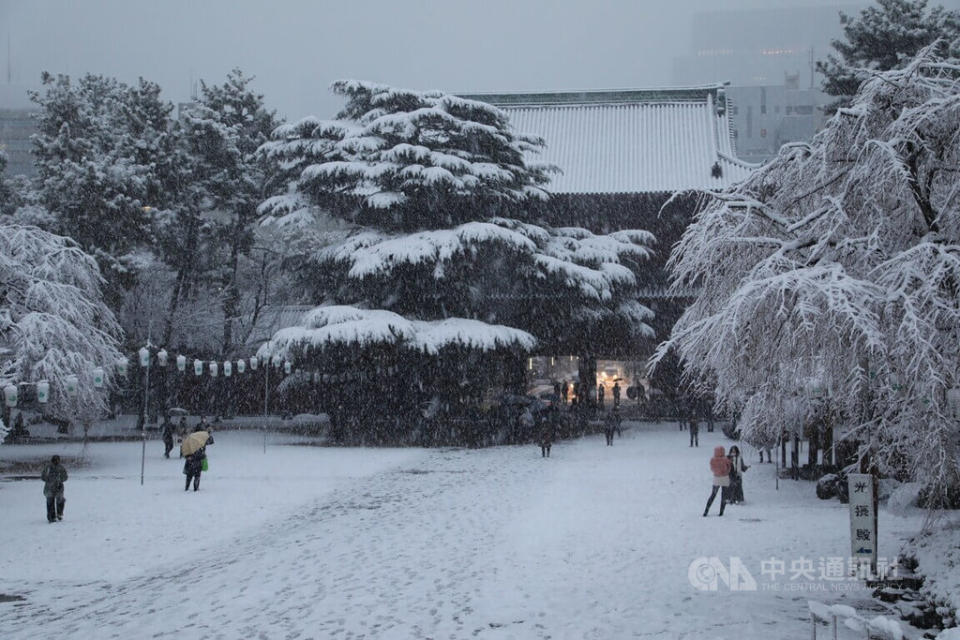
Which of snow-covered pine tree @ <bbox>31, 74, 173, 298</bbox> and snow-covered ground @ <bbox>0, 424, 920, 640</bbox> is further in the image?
snow-covered pine tree @ <bbox>31, 74, 173, 298</bbox>

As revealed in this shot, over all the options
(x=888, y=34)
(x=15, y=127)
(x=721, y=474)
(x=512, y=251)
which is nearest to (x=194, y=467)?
(x=721, y=474)

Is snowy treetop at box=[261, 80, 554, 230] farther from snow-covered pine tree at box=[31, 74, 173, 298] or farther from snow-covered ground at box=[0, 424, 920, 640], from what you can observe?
snow-covered ground at box=[0, 424, 920, 640]

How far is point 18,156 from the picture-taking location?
85688mm

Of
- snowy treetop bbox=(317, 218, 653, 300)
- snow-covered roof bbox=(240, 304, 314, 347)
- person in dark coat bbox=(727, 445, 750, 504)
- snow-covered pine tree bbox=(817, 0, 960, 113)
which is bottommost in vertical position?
person in dark coat bbox=(727, 445, 750, 504)

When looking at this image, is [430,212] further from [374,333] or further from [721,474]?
[721,474]

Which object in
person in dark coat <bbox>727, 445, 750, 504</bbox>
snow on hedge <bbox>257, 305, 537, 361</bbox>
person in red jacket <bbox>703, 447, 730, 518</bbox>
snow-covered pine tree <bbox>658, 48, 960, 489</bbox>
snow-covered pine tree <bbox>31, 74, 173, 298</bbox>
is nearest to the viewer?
snow-covered pine tree <bbox>658, 48, 960, 489</bbox>

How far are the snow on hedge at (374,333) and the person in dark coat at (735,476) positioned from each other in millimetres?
10702

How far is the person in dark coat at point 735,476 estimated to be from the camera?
49.0 ft

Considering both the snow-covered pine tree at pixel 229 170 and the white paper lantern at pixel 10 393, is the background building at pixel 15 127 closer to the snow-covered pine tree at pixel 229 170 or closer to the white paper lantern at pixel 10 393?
the snow-covered pine tree at pixel 229 170

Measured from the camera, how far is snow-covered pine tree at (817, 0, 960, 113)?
2611 centimetres

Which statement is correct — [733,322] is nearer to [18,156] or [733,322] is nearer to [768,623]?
[768,623]

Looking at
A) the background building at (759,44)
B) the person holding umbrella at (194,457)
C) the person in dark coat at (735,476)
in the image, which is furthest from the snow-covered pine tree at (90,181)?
the background building at (759,44)

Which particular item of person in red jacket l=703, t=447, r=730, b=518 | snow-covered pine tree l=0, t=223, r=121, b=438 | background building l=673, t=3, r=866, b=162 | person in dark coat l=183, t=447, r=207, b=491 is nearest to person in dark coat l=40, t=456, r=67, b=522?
person in dark coat l=183, t=447, r=207, b=491

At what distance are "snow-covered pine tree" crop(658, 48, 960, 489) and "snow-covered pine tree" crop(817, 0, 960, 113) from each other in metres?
18.9
